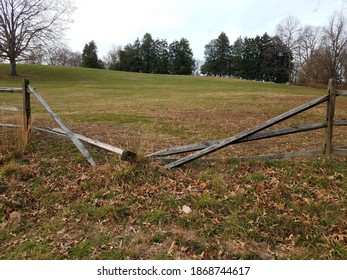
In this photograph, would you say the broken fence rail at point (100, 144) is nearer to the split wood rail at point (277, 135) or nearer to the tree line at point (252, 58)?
the split wood rail at point (277, 135)

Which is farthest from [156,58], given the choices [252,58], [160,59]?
[252,58]

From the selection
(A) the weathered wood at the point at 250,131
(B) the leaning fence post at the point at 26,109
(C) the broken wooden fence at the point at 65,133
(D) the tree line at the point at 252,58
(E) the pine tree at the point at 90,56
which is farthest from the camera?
(E) the pine tree at the point at 90,56

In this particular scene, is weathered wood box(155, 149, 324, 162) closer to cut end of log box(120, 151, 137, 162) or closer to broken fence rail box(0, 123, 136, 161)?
cut end of log box(120, 151, 137, 162)

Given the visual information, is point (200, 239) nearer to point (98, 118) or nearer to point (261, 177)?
point (261, 177)

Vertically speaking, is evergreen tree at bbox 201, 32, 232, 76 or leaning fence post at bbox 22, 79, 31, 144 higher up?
evergreen tree at bbox 201, 32, 232, 76

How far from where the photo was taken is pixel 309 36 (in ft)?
220

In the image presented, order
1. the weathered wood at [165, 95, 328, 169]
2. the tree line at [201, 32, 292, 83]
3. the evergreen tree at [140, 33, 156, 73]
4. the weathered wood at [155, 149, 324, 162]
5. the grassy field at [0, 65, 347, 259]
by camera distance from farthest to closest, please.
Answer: the evergreen tree at [140, 33, 156, 73]
the tree line at [201, 32, 292, 83]
the weathered wood at [155, 149, 324, 162]
the weathered wood at [165, 95, 328, 169]
the grassy field at [0, 65, 347, 259]

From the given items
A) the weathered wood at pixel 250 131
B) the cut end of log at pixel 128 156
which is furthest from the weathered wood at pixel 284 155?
the cut end of log at pixel 128 156

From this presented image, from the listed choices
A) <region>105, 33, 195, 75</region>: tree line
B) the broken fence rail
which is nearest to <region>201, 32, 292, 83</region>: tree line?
<region>105, 33, 195, 75</region>: tree line

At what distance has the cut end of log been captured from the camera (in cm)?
532

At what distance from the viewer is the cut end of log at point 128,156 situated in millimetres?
5317

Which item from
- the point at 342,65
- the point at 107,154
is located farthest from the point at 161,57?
the point at 107,154

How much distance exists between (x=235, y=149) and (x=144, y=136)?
271 cm

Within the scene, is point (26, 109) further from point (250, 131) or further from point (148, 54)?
point (148, 54)
